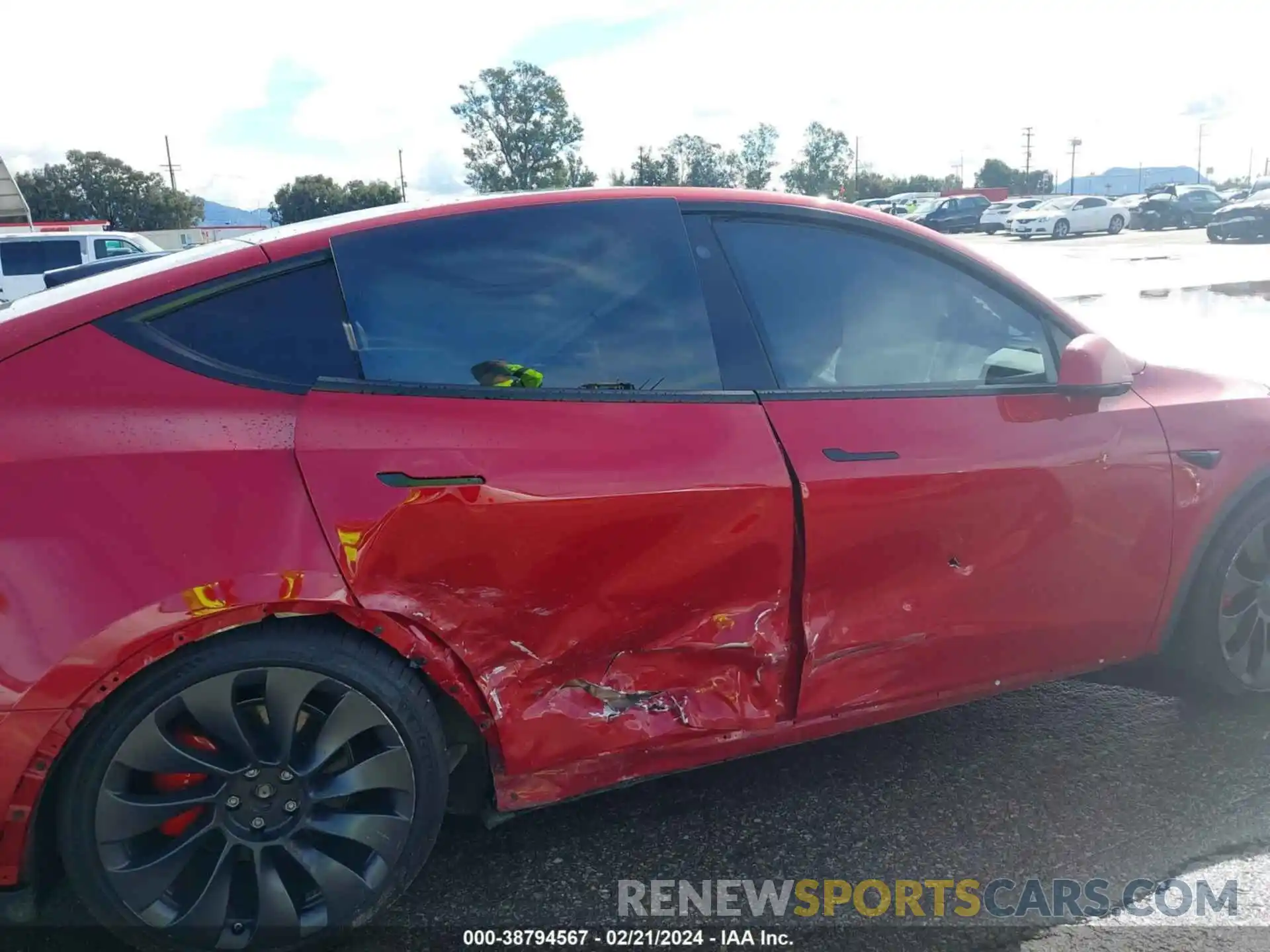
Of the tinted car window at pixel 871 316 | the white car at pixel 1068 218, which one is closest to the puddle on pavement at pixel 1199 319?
the tinted car window at pixel 871 316

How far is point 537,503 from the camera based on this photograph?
220cm

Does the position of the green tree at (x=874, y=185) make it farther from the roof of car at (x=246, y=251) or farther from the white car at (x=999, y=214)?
the roof of car at (x=246, y=251)

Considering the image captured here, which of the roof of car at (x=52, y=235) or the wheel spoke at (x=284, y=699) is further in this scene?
the roof of car at (x=52, y=235)

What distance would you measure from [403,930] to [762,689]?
1.02 metres

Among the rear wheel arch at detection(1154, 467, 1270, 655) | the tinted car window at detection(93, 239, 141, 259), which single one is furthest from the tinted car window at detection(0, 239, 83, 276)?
the rear wheel arch at detection(1154, 467, 1270, 655)

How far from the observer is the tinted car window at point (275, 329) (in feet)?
7.00

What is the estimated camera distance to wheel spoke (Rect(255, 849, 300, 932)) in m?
2.11

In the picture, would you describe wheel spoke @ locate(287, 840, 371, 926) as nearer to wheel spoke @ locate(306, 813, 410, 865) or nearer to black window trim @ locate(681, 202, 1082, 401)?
wheel spoke @ locate(306, 813, 410, 865)

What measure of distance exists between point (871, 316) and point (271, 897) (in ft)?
6.81

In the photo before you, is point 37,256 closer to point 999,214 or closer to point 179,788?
point 179,788

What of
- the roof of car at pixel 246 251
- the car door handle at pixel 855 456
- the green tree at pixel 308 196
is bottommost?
the car door handle at pixel 855 456

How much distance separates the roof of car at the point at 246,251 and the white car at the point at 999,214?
130ft

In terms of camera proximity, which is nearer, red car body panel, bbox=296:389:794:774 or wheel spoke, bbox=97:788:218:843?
wheel spoke, bbox=97:788:218:843

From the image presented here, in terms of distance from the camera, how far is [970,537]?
8.73ft
